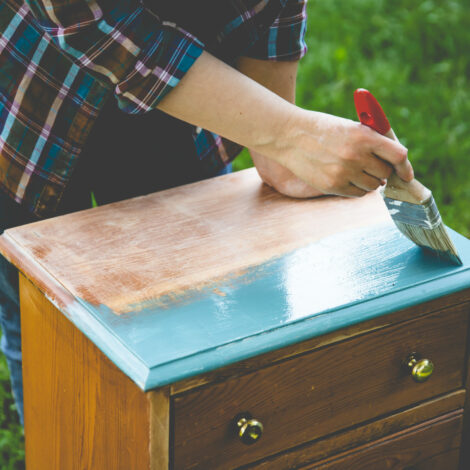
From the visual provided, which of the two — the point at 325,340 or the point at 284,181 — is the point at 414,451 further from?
the point at 284,181

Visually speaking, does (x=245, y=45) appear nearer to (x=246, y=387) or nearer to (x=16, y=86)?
(x=16, y=86)

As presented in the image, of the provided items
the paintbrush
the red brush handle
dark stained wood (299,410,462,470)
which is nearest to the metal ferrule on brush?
the paintbrush

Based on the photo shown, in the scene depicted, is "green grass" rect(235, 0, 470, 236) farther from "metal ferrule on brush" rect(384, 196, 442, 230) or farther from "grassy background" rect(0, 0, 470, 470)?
"metal ferrule on brush" rect(384, 196, 442, 230)

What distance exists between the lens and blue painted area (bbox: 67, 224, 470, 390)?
3.16 ft

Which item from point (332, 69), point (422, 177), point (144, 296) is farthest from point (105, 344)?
point (332, 69)

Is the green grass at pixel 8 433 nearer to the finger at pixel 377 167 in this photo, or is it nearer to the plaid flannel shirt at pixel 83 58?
the plaid flannel shirt at pixel 83 58

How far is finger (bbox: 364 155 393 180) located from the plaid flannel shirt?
11.5 inches

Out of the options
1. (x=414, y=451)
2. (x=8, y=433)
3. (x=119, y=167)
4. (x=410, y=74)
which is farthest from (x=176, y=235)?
(x=410, y=74)

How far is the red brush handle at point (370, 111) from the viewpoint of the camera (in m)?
1.05

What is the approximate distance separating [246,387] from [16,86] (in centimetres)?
63

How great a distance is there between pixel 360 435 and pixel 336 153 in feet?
1.44

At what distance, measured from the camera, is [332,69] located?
3.40 metres

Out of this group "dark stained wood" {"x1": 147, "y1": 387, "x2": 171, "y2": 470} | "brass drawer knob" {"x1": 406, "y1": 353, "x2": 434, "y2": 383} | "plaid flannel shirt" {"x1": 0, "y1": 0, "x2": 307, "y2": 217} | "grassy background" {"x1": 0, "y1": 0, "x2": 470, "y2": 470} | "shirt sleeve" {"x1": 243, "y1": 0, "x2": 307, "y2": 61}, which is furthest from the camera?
"grassy background" {"x1": 0, "y1": 0, "x2": 470, "y2": 470}

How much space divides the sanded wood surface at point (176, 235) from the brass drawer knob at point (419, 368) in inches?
9.6
